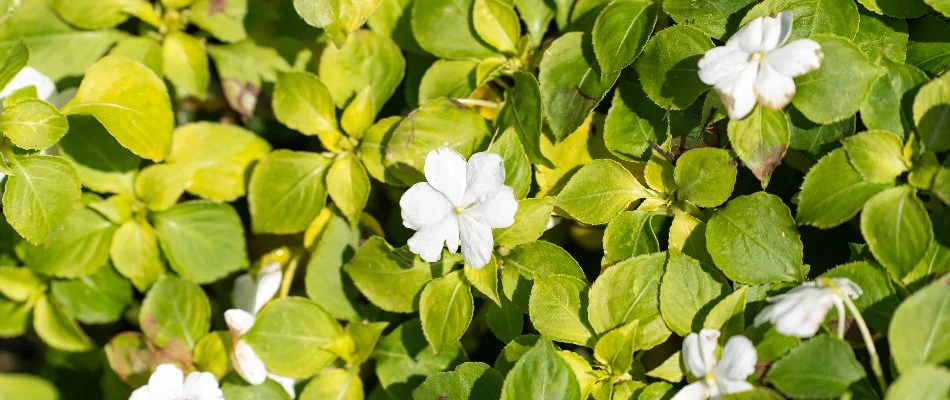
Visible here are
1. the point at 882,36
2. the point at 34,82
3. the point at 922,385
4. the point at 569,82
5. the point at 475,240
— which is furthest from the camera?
the point at 34,82

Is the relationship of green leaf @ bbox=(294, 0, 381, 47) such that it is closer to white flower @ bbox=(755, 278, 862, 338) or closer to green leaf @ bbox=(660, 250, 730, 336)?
green leaf @ bbox=(660, 250, 730, 336)

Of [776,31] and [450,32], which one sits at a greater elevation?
[776,31]

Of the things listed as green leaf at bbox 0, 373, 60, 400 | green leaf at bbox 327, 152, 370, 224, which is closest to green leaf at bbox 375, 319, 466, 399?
green leaf at bbox 327, 152, 370, 224

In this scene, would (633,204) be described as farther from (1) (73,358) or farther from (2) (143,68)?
(1) (73,358)

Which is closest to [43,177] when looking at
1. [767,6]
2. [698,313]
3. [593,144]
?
[593,144]

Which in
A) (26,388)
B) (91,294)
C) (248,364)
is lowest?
(26,388)

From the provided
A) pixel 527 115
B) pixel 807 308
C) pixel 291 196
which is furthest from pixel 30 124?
pixel 807 308

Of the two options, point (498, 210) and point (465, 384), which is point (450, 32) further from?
point (465, 384)
